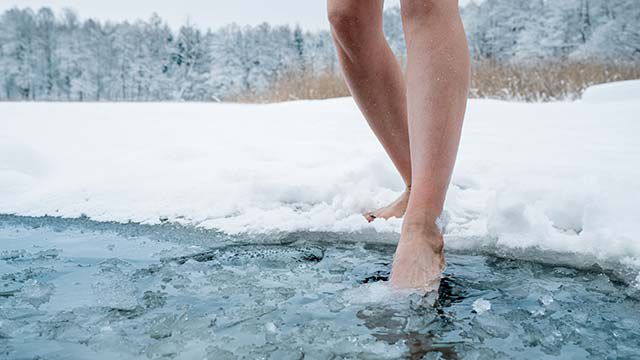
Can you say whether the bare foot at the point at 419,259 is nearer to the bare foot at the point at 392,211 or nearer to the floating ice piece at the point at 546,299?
the floating ice piece at the point at 546,299

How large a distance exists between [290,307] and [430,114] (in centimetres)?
44

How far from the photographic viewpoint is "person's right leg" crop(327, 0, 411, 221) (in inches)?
49.4

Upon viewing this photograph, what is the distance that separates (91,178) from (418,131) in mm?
1185

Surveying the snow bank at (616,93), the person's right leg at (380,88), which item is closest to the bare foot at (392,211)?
the person's right leg at (380,88)

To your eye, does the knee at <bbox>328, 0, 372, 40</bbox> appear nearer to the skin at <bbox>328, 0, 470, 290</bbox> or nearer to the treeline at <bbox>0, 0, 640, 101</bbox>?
the skin at <bbox>328, 0, 470, 290</bbox>

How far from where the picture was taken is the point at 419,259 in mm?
849

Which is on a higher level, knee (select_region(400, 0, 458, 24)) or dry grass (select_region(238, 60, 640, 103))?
dry grass (select_region(238, 60, 640, 103))

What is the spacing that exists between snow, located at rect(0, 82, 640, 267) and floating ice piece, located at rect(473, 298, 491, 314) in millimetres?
307

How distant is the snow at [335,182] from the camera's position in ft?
3.53

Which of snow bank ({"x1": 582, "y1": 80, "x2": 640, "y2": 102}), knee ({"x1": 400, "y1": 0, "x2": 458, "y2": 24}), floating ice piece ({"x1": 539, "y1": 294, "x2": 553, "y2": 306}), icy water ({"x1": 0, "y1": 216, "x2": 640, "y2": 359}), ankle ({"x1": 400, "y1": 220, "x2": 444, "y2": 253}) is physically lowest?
icy water ({"x1": 0, "y1": 216, "x2": 640, "y2": 359})

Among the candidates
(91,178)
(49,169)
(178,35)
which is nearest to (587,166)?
(91,178)

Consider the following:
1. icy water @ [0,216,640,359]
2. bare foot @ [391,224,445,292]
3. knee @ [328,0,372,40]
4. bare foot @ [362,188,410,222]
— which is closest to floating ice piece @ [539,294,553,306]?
icy water @ [0,216,640,359]

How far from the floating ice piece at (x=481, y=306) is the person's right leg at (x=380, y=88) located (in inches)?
20.1

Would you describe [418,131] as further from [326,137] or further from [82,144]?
[82,144]
